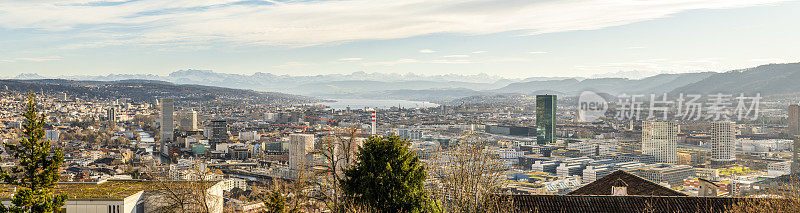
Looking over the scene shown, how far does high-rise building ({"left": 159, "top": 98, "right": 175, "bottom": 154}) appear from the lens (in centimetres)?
5911

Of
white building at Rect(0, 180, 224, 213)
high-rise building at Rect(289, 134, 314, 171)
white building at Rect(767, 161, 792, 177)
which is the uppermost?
white building at Rect(0, 180, 224, 213)

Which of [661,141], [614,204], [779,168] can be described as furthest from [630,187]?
[661,141]

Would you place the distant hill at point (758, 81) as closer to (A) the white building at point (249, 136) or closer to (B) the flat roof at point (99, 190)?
(A) the white building at point (249, 136)

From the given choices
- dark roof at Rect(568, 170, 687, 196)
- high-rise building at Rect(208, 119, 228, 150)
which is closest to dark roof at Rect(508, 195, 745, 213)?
dark roof at Rect(568, 170, 687, 196)

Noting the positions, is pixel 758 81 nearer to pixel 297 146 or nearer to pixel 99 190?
pixel 297 146

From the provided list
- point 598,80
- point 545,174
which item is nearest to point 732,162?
point 545,174

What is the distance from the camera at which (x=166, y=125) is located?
232 feet

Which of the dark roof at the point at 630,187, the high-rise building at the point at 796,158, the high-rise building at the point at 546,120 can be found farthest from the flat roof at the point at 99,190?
the high-rise building at the point at 546,120

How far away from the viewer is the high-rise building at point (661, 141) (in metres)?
57.9

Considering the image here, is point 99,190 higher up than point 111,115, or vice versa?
point 111,115

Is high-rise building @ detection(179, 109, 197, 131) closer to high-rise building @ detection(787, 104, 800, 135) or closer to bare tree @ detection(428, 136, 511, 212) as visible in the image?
high-rise building @ detection(787, 104, 800, 135)

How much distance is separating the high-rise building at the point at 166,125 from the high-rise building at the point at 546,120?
37.2 metres

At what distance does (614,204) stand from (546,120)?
62.3 m

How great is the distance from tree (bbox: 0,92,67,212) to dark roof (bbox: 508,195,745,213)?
7533mm
